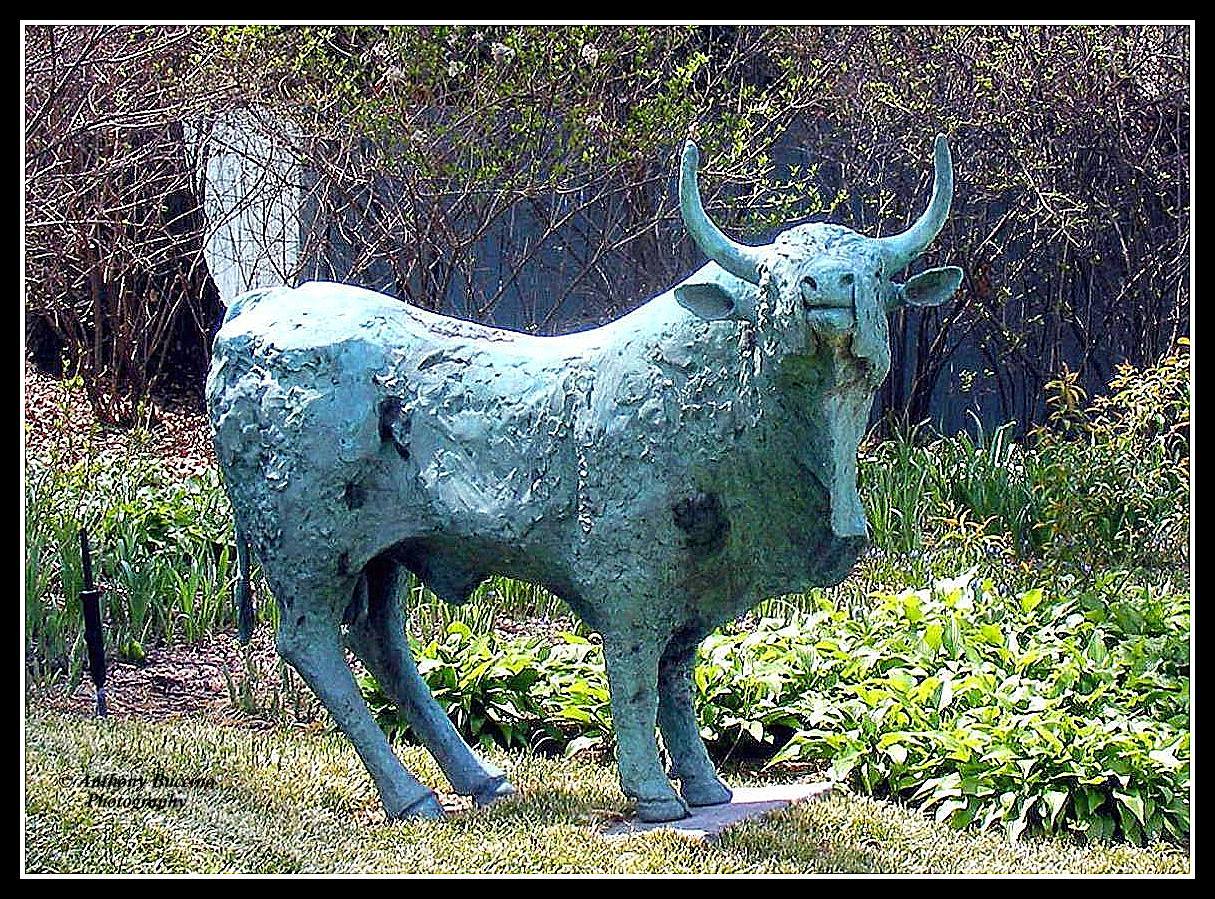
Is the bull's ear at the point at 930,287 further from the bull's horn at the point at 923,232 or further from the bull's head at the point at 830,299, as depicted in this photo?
the bull's horn at the point at 923,232

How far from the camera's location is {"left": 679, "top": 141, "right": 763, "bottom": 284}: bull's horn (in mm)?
4086

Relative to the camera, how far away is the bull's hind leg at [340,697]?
15.8 feet

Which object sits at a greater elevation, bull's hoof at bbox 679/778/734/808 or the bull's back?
the bull's back

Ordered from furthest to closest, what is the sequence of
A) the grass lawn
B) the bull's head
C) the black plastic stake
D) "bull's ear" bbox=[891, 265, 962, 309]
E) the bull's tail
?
1. the black plastic stake
2. the bull's tail
3. the grass lawn
4. "bull's ear" bbox=[891, 265, 962, 309]
5. the bull's head

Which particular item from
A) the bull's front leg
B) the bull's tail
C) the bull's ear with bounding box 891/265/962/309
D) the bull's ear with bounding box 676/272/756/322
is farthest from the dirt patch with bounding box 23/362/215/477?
the bull's ear with bounding box 891/265/962/309

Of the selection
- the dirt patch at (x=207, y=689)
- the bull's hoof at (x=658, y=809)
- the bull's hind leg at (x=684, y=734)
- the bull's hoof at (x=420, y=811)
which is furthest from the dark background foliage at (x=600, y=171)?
the bull's hoof at (x=658, y=809)

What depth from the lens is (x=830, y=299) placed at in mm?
4004

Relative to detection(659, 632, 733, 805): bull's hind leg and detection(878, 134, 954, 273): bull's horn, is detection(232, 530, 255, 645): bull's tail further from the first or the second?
detection(878, 134, 954, 273): bull's horn

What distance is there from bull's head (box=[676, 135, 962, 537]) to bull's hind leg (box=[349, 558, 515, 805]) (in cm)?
156

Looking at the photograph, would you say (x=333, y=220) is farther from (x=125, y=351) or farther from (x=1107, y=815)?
(x=1107, y=815)

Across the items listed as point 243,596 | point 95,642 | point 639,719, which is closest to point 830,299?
point 639,719

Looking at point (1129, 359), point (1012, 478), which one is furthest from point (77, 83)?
point (1129, 359)

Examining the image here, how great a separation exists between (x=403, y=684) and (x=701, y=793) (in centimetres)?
101

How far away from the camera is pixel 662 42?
946cm
